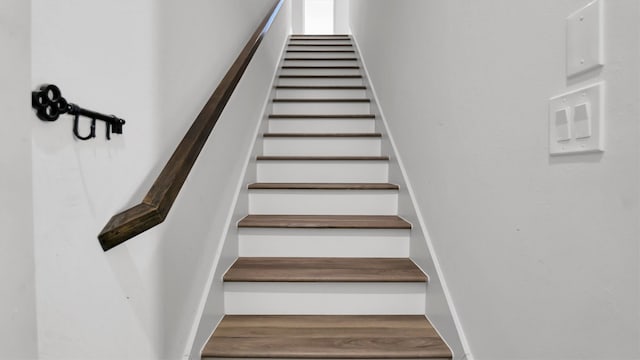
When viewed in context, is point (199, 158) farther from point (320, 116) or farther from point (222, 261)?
point (320, 116)

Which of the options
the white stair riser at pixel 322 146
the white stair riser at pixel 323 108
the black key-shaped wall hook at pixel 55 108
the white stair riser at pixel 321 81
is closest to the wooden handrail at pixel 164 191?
the black key-shaped wall hook at pixel 55 108

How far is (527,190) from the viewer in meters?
0.73

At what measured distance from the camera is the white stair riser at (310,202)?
1802 millimetres

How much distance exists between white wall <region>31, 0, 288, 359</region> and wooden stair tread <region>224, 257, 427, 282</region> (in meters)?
0.33

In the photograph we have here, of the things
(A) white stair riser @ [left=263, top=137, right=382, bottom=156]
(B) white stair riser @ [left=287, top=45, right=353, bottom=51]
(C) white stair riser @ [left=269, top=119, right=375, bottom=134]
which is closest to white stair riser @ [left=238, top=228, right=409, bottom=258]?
(A) white stair riser @ [left=263, top=137, right=382, bottom=156]

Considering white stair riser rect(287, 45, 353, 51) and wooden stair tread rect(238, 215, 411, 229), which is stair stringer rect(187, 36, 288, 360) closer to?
wooden stair tread rect(238, 215, 411, 229)

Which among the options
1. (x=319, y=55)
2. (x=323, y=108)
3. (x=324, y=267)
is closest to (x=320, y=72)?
(x=319, y=55)

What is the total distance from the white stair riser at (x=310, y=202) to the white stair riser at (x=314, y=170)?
245 mm

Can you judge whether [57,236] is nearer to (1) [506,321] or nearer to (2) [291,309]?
(2) [291,309]

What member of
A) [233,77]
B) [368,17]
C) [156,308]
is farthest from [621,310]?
[368,17]

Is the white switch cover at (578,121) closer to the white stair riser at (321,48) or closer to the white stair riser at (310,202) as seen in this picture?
the white stair riser at (310,202)

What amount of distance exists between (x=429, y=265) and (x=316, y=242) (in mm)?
519

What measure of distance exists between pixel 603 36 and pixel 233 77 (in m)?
1.09

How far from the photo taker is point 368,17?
10.00 feet
